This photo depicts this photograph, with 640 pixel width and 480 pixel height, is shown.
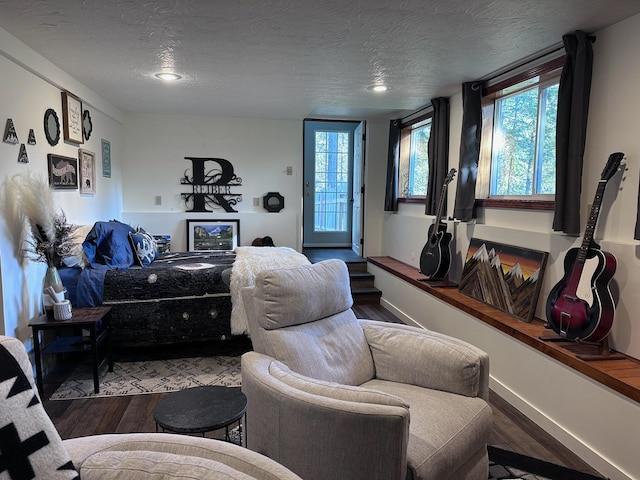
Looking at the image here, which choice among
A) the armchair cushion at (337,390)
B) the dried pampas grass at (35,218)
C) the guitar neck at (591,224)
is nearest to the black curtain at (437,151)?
the guitar neck at (591,224)

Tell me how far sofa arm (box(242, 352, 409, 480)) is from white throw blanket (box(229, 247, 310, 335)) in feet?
4.82

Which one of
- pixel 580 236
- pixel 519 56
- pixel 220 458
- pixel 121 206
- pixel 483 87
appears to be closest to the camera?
pixel 220 458

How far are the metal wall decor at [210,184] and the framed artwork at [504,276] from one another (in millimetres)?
3287

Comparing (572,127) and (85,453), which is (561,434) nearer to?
(572,127)

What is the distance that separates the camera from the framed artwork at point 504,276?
292cm

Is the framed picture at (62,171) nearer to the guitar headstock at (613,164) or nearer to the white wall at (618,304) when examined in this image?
the white wall at (618,304)

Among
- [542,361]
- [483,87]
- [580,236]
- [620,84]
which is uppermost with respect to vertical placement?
[483,87]

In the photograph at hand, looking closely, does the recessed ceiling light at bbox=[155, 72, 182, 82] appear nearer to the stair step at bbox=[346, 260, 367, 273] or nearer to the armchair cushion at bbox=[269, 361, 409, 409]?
the armchair cushion at bbox=[269, 361, 409, 409]

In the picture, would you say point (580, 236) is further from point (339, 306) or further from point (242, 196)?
point (242, 196)

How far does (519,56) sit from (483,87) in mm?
676

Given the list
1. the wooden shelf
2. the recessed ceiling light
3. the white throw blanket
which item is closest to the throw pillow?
the white throw blanket

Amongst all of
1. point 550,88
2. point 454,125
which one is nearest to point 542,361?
point 550,88

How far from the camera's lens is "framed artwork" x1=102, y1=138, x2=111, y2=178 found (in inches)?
185

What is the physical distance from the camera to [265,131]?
5.80 metres
